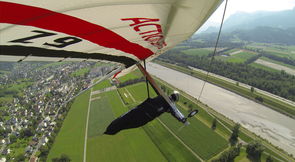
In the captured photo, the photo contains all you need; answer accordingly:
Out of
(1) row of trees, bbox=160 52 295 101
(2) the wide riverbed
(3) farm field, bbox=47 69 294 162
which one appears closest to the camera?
(3) farm field, bbox=47 69 294 162

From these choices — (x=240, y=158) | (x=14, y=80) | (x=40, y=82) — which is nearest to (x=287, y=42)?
(x=240, y=158)

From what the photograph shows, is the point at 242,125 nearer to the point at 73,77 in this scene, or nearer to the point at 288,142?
the point at 288,142

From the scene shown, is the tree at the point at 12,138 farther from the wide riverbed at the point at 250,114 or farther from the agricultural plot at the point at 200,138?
the wide riverbed at the point at 250,114

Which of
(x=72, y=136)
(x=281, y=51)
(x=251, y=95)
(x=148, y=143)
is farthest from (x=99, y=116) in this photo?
(x=281, y=51)

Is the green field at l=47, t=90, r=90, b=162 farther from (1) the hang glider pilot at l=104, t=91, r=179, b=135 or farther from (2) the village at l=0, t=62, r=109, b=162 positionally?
(1) the hang glider pilot at l=104, t=91, r=179, b=135

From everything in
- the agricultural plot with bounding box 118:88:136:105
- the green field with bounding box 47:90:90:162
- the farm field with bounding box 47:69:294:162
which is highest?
the agricultural plot with bounding box 118:88:136:105

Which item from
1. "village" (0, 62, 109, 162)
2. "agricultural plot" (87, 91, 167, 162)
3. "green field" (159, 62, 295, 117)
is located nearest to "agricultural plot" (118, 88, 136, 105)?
"agricultural plot" (87, 91, 167, 162)

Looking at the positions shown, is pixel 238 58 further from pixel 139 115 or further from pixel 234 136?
pixel 139 115
